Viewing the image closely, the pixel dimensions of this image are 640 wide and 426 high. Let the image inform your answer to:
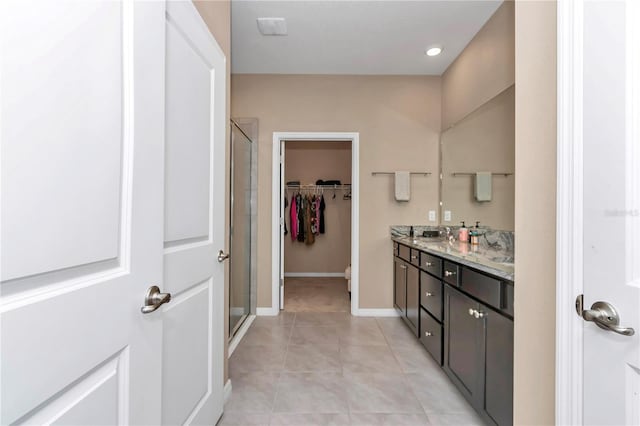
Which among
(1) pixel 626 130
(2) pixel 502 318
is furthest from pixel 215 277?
(1) pixel 626 130

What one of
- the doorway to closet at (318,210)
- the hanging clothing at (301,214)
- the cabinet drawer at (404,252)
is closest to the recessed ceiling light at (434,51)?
the cabinet drawer at (404,252)

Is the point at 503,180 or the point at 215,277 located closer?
the point at 215,277

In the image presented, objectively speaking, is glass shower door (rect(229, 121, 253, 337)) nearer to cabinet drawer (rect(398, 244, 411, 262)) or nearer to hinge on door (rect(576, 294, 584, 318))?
cabinet drawer (rect(398, 244, 411, 262))

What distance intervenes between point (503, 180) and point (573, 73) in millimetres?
1644

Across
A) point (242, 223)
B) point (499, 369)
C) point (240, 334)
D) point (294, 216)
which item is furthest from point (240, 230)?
point (294, 216)

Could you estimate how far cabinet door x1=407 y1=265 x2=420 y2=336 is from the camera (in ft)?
8.20

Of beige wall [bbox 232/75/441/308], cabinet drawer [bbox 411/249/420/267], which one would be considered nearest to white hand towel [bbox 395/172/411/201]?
beige wall [bbox 232/75/441/308]

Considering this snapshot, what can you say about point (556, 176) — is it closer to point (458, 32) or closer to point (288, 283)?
point (458, 32)

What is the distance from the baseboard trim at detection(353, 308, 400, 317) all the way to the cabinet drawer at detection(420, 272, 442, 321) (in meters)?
0.96

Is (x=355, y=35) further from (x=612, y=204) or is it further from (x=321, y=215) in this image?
(x=321, y=215)

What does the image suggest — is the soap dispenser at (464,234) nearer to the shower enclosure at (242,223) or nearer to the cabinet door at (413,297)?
the cabinet door at (413,297)

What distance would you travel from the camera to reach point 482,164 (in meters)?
2.57

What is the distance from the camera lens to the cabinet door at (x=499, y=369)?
4.20 ft

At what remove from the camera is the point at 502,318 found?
1328 mm
